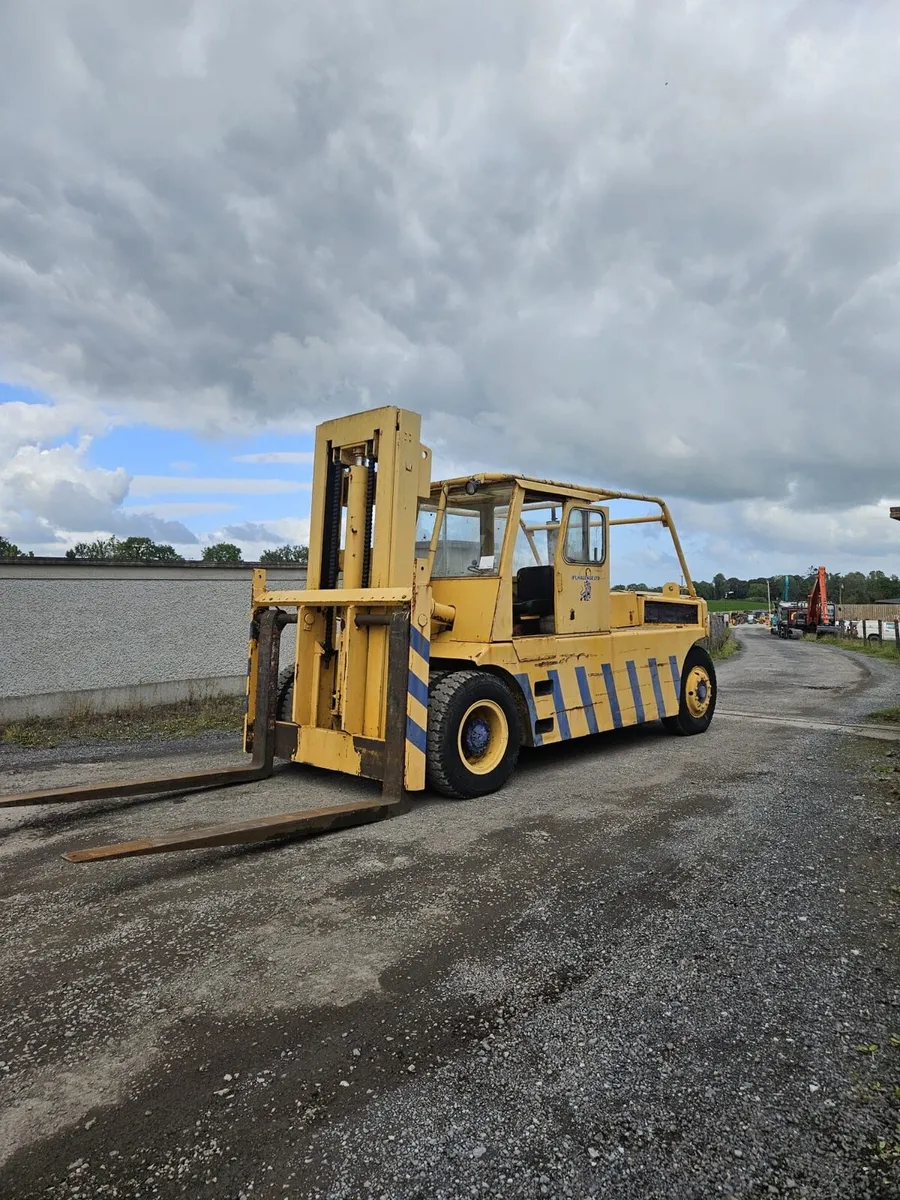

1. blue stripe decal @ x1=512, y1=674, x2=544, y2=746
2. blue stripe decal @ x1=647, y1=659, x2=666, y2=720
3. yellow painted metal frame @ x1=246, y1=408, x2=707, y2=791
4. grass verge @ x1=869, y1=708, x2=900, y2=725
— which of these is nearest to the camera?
yellow painted metal frame @ x1=246, y1=408, x2=707, y2=791

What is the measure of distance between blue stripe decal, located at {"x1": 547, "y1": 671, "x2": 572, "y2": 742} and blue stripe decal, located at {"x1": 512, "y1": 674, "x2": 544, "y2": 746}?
0.31 metres

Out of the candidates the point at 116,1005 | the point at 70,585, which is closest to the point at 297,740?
the point at 116,1005

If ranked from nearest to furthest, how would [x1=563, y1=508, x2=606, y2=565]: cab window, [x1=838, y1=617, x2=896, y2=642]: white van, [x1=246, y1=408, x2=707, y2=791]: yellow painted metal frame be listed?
1. [x1=246, y1=408, x2=707, y2=791]: yellow painted metal frame
2. [x1=563, y1=508, x2=606, y2=565]: cab window
3. [x1=838, y1=617, x2=896, y2=642]: white van

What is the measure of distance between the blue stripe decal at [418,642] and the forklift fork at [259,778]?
0.15 feet

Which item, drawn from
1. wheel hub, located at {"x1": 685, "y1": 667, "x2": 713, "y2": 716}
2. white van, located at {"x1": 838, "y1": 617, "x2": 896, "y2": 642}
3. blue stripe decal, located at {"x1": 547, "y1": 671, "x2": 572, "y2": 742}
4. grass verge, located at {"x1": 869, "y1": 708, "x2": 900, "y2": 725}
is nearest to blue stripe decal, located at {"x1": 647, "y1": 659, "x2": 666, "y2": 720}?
wheel hub, located at {"x1": 685, "y1": 667, "x2": 713, "y2": 716}

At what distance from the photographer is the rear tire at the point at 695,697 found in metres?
8.55

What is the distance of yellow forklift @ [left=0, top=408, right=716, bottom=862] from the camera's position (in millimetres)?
5348

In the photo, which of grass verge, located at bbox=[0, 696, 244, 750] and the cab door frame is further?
grass verge, located at bbox=[0, 696, 244, 750]

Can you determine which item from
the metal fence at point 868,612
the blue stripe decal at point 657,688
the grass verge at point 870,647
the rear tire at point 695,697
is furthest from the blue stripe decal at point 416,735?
the metal fence at point 868,612

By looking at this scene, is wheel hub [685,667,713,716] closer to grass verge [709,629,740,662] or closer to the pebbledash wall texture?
the pebbledash wall texture

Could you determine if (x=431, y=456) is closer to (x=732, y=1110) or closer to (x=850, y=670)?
(x=732, y=1110)

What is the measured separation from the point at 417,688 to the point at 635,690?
3.22m

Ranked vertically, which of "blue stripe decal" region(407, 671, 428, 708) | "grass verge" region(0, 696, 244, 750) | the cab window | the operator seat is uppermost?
the cab window

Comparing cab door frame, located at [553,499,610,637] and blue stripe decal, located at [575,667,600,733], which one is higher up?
cab door frame, located at [553,499,610,637]
